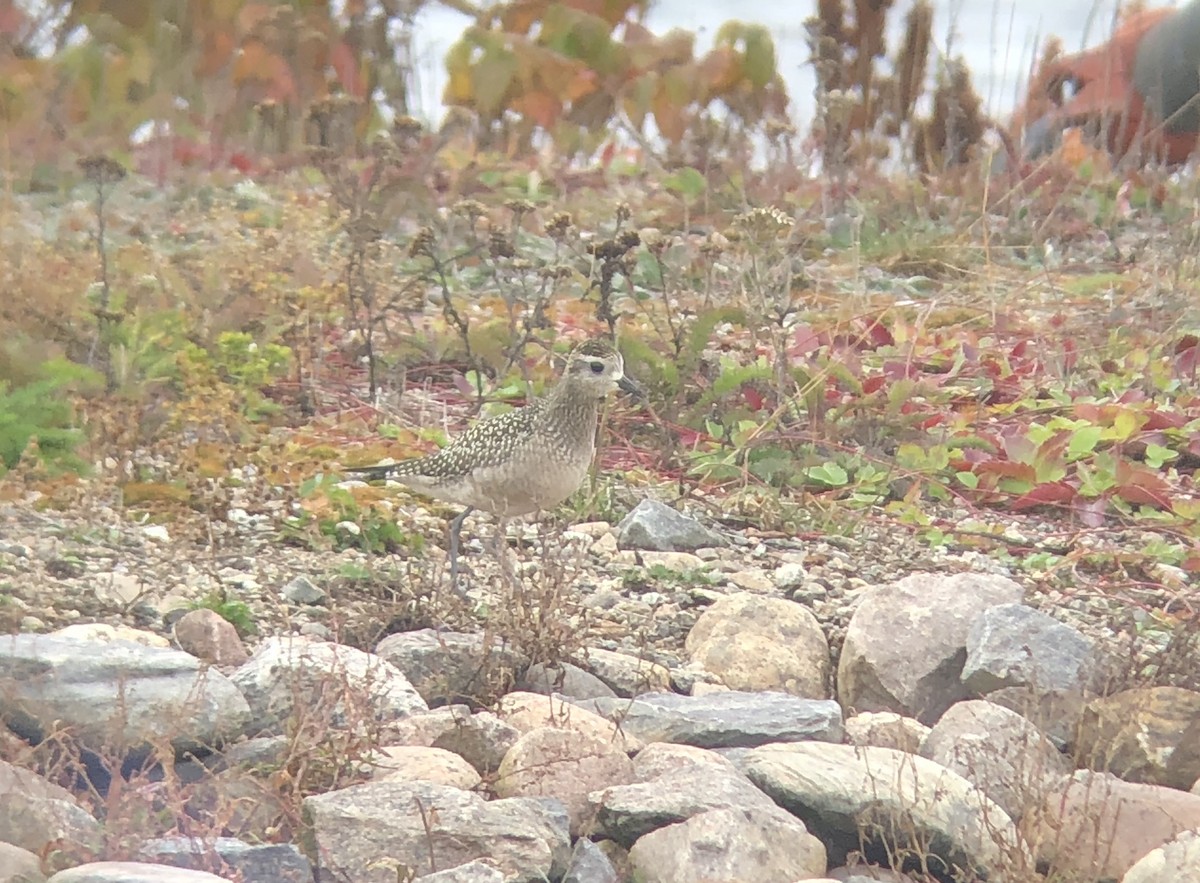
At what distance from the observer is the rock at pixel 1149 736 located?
4.29m

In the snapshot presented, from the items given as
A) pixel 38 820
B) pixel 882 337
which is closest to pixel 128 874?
pixel 38 820

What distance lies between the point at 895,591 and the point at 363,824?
88.5 inches

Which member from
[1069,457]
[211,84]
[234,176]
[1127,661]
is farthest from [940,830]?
[211,84]

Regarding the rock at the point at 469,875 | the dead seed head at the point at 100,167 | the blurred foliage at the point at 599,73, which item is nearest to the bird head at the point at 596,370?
the dead seed head at the point at 100,167

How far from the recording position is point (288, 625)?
4.92m

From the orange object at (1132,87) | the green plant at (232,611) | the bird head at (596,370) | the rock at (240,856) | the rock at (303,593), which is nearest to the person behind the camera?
the rock at (240,856)

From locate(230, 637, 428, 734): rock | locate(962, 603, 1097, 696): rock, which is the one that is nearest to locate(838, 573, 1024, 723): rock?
locate(962, 603, 1097, 696): rock

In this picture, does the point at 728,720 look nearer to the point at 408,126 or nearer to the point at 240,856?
the point at 240,856

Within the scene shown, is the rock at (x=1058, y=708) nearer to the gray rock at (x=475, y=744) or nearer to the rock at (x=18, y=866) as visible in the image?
the gray rock at (x=475, y=744)

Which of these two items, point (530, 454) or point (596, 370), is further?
point (596, 370)

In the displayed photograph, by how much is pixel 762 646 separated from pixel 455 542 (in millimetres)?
1103

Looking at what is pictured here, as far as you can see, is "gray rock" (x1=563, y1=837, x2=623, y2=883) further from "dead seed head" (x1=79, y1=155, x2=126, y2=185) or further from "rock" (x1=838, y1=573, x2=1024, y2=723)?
"dead seed head" (x1=79, y1=155, x2=126, y2=185)

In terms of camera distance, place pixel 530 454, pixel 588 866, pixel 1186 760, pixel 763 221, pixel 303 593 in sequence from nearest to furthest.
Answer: pixel 588 866, pixel 1186 760, pixel 303 593, pixel 530 454, pixel 763 221

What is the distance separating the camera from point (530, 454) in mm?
5578
